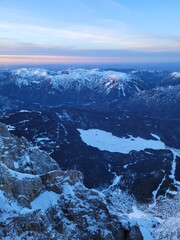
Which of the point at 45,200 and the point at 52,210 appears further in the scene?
the point at 45,200

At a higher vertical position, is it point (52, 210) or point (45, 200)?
point (45, 200)

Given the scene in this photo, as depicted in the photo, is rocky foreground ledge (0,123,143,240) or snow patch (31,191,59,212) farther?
snow patch (31,191,59,212)

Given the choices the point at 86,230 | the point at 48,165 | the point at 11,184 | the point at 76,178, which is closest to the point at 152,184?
the point at 48,165

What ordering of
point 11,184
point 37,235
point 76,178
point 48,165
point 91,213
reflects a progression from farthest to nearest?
1. point 48,165
2. point 76,178
3. point 91,213
4. point 11,184
5. point 37,235

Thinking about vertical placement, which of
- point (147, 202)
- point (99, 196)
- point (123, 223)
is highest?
point (99, 196)

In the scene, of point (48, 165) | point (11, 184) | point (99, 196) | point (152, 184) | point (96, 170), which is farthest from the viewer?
point (96, 170)

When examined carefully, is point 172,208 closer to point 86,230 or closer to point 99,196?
point 99,196

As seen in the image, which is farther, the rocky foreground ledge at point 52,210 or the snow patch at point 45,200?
the snow patch at point 45,200

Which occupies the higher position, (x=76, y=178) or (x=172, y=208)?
(x=76, y=178)
